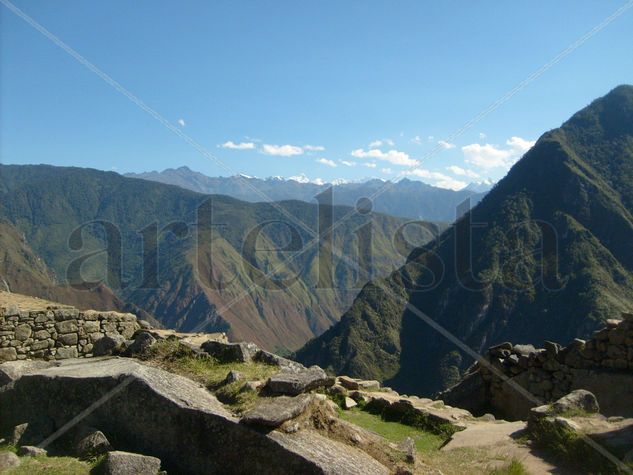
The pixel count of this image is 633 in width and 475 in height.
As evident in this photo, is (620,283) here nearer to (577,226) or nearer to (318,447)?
(577,226)

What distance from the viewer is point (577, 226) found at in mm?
139375

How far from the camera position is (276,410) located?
906cm

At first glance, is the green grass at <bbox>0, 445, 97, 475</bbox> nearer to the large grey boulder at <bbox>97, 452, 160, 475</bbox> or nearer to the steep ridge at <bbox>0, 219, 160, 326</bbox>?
the large grey boulder at <bbox>97, 452, 160, 475</bbox>

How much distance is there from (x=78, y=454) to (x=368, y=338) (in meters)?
140

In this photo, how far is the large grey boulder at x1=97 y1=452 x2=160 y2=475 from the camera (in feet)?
27.8

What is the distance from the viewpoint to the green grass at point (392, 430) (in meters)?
12.3

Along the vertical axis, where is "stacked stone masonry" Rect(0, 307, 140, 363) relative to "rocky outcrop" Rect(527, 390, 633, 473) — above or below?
above

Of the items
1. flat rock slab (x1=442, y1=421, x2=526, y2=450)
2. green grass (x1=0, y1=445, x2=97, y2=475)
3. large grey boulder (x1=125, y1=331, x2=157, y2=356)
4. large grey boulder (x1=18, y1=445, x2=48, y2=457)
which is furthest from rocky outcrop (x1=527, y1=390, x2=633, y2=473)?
large grey boulder (x1=18, y1=445, x2=48, y2=457)

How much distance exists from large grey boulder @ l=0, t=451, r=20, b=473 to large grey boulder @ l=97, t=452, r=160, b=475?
1266 mm

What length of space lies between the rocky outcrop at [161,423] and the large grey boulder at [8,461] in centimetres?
97

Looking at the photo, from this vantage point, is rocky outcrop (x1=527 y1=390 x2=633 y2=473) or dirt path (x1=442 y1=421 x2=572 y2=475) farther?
dirt path (x1=442 y1=421 x2=572 y2=475)

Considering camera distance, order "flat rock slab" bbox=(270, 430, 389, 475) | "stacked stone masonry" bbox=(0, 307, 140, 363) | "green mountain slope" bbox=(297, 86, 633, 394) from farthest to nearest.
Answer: "green mountain slope" bbox=(297, 86, 633, 394)
"stacked stone masonry" bbox=(0, 307, 140, 363)
"flat rock slab" bbox=(270, 430, 389, 475)

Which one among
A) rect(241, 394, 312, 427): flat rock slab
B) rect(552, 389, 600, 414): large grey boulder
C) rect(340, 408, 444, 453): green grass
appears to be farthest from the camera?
rect(340, 408, 444, 453): green grass

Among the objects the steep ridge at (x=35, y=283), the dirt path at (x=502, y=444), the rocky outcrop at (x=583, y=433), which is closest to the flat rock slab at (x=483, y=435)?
the dirt path at (x=502, y=444)
